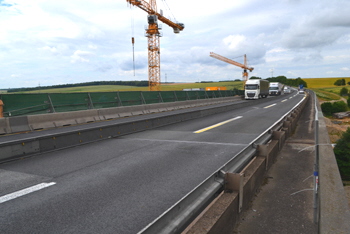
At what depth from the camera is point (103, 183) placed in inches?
204

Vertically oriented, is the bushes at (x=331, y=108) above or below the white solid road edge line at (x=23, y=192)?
below

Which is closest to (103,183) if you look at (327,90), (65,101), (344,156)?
(344,156)

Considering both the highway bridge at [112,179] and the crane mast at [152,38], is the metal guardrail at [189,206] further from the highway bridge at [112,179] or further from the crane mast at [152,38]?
the crane mast at [152,38]

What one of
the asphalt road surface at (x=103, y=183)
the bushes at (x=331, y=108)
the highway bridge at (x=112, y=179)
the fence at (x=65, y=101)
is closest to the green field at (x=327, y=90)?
the bushes at (x=331, y=108)

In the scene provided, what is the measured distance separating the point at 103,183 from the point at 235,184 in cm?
263

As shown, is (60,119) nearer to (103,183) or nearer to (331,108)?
(103,183)

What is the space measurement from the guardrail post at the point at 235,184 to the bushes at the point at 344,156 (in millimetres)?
5620

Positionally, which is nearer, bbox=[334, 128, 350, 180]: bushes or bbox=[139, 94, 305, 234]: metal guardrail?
bbox=[139, 94, 305, 234]: metal guardrail

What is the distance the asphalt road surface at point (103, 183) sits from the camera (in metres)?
3.72

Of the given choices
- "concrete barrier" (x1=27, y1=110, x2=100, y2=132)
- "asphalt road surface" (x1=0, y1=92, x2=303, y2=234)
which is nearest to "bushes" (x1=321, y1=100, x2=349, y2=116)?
"concrete barrier" (x1=27, y1=110, x2=100, y2=132)

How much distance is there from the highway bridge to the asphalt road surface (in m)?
0.01

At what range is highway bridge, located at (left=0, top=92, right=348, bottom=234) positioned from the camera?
3.61 meters

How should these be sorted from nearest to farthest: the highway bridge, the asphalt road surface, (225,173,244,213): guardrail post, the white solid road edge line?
1. the highway bridge
2. the asphalt road surface
3. (225,173,244,213): guardrail post
4. the white solid road edge line

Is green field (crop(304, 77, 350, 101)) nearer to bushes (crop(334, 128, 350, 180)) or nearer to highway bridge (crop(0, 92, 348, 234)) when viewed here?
bushes (crop(334, 128, 350, 180))
